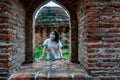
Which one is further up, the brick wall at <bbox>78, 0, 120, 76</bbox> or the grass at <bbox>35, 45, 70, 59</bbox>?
the brick wall at <bbox>78, 0, 120, 76</bbox>

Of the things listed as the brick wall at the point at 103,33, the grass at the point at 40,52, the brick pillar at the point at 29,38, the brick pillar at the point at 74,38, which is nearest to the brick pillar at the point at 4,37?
the brick wall at the point at 103,33

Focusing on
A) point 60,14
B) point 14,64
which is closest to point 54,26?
point 60,14

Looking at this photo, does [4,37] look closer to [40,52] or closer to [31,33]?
[31,33]

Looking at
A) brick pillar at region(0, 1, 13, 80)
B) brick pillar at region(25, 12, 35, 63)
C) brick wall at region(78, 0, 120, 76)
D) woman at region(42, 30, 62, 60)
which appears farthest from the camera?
woman at region(42, 30, 62, 60)

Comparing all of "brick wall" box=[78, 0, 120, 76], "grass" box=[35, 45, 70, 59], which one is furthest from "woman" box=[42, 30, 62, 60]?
"brick wall" box=[78, 0, 120, 76]

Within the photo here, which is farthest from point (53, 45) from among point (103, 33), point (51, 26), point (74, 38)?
point (51, 26)

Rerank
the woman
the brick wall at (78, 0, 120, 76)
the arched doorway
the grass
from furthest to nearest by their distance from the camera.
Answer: the arched doorway → the grass → the woman → the brick wall at (78, 0, 120, 76)

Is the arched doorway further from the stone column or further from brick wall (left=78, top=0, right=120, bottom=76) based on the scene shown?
brick wall (left=78, top=0, right=120, bottom=76)

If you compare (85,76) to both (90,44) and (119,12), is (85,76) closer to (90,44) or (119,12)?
(90,44)

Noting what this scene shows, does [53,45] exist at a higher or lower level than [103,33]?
lower

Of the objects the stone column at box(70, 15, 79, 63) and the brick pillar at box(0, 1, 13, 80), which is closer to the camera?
the brick pillar at box(0, 1, 13, 80)

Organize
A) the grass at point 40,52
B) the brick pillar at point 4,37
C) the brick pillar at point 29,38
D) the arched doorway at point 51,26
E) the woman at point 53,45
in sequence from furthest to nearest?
the arched doorway at point 51,26, the grass at point 40,52, the woman at point 53,45, the brick pillar at point 29,38, the brick pillar at point 4,37

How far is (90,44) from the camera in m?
4.80

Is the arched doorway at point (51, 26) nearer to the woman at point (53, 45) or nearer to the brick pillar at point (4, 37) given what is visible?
the woman at point (53, 45)
